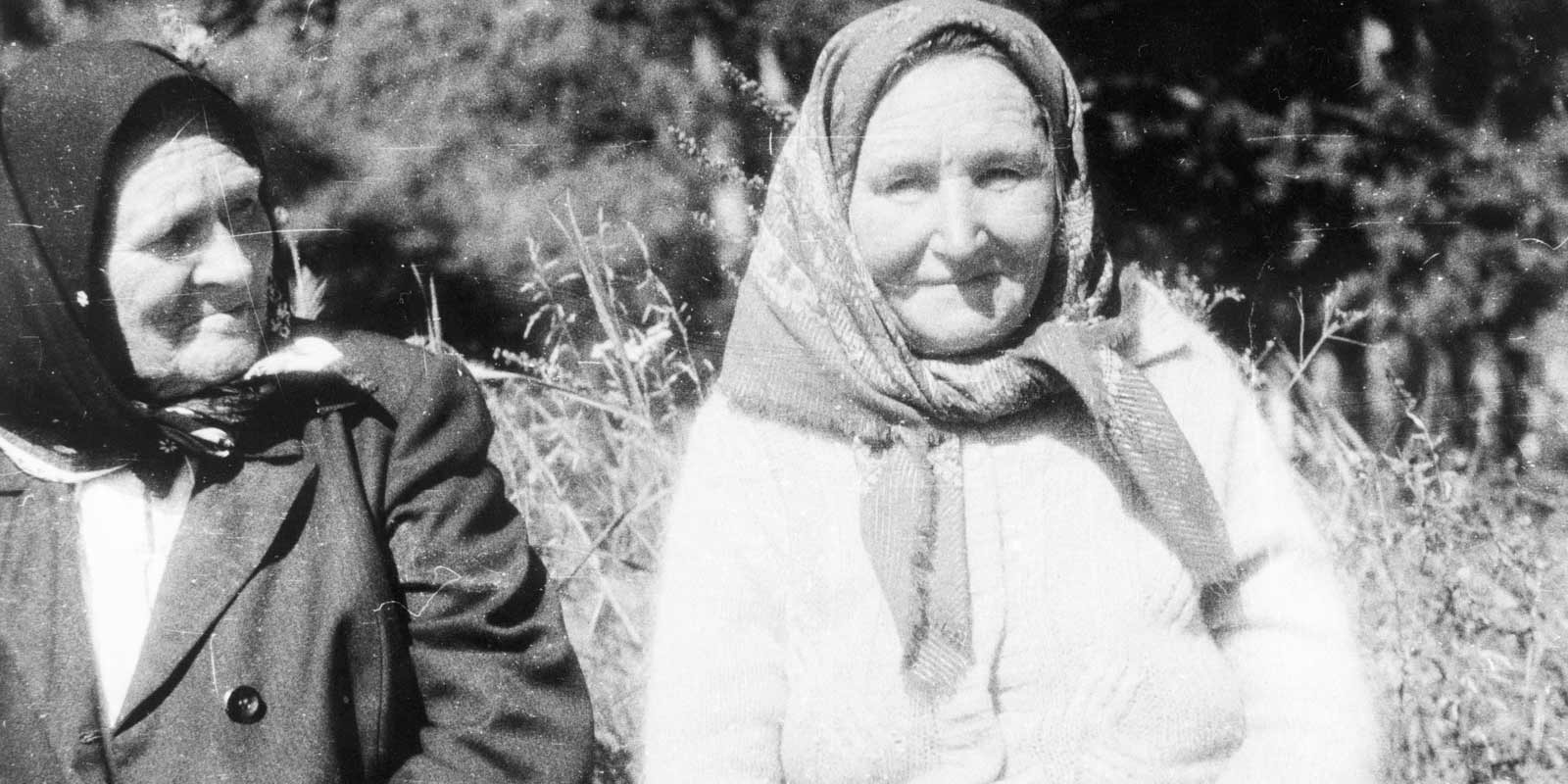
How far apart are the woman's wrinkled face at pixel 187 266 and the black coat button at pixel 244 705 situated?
380 millimetres

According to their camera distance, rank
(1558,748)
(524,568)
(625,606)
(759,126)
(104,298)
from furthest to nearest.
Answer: (759,126), (625,606), (1558,748), (524,568), (104,298)

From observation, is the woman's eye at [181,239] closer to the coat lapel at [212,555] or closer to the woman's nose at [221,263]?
the woman's nose at [221,263]

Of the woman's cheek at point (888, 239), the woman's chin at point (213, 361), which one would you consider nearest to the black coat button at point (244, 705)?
the woman's chin at point (213, 361)

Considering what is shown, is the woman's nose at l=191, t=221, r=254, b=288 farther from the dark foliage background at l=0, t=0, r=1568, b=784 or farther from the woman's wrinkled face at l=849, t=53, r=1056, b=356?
the woman's wrinkled face at l=849, t=53, r=1056, b=356

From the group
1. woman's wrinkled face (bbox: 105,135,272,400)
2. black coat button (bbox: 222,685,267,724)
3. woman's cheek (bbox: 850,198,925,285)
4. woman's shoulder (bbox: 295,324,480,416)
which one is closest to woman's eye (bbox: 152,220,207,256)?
woman's wrinkled face (bbox: 105,135,272,400)

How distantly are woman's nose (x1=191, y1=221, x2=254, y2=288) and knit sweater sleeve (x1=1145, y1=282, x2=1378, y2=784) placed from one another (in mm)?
1253

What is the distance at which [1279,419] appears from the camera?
2.80m

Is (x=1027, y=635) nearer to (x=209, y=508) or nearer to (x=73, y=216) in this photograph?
(x=209, y=508)

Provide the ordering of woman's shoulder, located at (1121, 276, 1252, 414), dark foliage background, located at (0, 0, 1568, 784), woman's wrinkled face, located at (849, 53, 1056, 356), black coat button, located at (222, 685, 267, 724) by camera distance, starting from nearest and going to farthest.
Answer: black coat button, located at (222, 685, 267, 724)
woman's wrinkled face, located at (849, 53, 1056, 356)
woman's shoulder, located at (1121, 276, 1252, 414)
dark foliage background, located at (0, 0, 1568, 784)

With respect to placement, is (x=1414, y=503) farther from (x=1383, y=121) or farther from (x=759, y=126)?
(x=759, y=126)

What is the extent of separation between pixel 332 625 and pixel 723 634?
1.71 ft

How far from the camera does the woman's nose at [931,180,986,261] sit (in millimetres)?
1649

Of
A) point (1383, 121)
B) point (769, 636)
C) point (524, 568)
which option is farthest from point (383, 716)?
point (1383, 121)

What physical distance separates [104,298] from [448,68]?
0.99m
